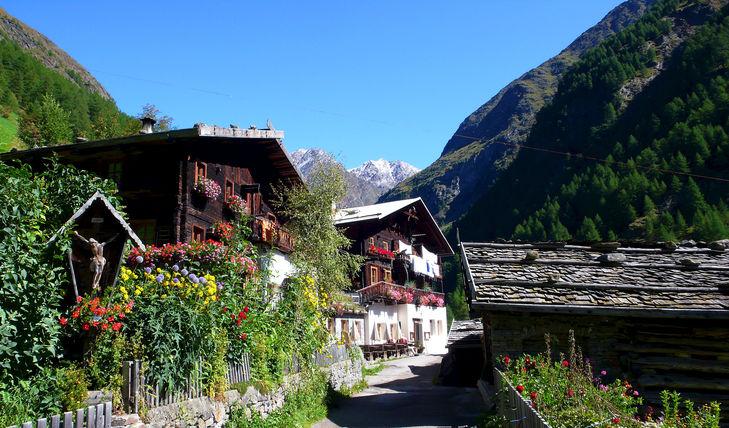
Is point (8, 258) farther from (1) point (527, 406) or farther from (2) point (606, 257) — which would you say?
(2) point (606, 257)

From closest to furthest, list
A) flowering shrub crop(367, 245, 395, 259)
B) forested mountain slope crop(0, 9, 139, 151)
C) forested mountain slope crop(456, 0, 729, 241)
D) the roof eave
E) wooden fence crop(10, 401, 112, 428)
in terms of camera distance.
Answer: wooden fence crop(10, 401, 112, 428), the roof eave, flowering shrub crop(367, 245, 395, 259), forested mountain slope crop(0, 9, 139, 151), forested mountain slope crop(456, 0, 729, 241)

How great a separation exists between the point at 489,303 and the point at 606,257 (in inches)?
182

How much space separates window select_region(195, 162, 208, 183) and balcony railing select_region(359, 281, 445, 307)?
1365 cm

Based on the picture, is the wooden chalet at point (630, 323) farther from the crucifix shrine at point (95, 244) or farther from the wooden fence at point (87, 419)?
the wooden fence at point (87, 419)

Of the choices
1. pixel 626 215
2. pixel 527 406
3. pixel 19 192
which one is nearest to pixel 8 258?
pixel 19 192

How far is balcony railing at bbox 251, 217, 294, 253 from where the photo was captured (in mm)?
23844

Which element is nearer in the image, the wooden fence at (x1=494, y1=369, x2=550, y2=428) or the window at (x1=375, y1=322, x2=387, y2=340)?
the wooden fence at (x1=494, y1=369, x2=550, y2=428)

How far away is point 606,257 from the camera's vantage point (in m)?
14.7

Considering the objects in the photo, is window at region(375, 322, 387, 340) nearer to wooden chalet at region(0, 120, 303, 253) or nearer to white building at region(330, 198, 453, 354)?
white building at region(330, 198, 453, 354)

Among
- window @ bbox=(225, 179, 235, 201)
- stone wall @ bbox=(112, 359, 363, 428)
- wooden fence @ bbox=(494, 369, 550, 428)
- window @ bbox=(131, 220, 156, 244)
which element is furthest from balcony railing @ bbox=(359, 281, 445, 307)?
wooden fence @ bbox=(494, 369, 550, 428)

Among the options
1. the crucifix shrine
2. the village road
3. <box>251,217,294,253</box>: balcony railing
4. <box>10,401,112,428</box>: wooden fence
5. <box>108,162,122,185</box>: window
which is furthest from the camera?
<box>251,217,294,253</box>: balcony railing

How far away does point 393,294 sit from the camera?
3484 cm

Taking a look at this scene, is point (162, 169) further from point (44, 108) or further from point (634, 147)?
point (634, 147)

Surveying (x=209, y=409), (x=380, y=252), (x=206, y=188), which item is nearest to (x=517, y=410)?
(x=209, y=409)
